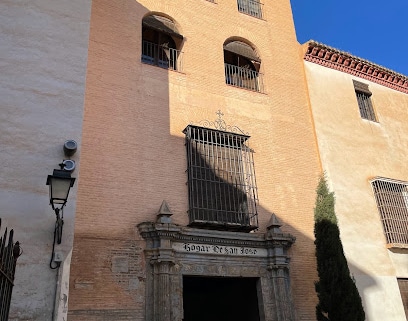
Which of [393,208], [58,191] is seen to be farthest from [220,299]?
[58,191]

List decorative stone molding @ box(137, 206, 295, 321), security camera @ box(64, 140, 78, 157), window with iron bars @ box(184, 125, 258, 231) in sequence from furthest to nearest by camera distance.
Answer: window with iron bars @ box(184, 125, 258, 231) < decorative stone molding @ box(137, 206, 295, 321) < security camera @ box(64, 140, 78, 157)

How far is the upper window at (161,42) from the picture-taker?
10.5 m

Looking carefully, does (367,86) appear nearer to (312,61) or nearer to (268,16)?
(312,61)

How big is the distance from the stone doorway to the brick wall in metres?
0.98

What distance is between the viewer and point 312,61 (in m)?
12.7

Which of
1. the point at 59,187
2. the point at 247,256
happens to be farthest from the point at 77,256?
the point at 247,256

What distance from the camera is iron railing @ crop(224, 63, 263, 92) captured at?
11375 millimetres

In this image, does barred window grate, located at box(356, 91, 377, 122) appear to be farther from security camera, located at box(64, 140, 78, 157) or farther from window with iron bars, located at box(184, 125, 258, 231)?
security camera, located at box(64, 140, 78, 157)

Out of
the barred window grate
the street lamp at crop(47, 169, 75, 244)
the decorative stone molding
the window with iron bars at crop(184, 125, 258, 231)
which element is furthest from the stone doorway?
the barred window grate

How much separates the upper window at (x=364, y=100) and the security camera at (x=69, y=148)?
363 inches

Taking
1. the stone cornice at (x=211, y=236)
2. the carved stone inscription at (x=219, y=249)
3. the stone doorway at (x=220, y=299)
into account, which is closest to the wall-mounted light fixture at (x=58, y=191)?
the stone cornice at (x=211, y=236)

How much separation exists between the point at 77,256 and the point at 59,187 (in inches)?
76.1

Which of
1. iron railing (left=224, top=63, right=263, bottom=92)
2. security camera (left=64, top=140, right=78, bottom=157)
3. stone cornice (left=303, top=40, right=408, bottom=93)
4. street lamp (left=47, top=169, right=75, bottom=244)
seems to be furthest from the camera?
stone cornice (left=303, top=40, right=408, bottom=93)

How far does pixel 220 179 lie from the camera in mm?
9531
